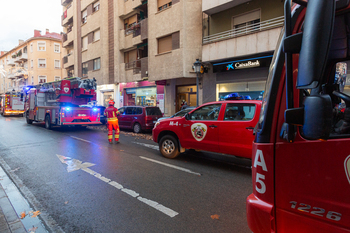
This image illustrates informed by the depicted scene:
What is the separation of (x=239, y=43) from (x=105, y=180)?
10.7 meters

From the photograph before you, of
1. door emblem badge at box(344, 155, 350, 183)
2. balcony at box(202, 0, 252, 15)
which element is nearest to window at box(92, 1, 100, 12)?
balcony at box(202, 0, 252, 15)

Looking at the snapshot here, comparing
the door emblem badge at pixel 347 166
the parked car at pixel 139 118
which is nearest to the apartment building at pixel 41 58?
the parked car at pixel 139 118

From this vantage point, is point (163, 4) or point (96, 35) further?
point (96, 35)

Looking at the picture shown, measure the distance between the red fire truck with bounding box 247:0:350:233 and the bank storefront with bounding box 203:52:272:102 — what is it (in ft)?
33.8

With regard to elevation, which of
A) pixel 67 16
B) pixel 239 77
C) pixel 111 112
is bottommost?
pixel 111 112

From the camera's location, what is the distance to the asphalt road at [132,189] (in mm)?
3084

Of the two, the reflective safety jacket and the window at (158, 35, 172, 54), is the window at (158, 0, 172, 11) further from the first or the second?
the reflective safety jacket

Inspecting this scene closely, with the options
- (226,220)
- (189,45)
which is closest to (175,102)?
(189,45)

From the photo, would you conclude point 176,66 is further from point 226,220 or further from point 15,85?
point 15,85

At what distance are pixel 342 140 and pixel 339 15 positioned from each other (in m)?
0.90

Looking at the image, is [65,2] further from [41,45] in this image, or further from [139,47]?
[139,47]

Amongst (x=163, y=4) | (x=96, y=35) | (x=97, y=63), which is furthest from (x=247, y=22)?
(x=96, y=35)

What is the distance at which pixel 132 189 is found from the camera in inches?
165

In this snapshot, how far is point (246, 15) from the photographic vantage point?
12984mm
